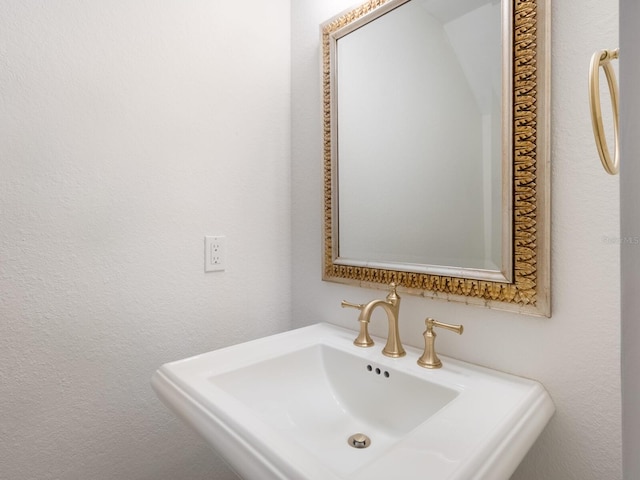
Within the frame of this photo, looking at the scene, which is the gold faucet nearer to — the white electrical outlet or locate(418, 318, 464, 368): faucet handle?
locate(418, 318, 464, 368): faucet handle

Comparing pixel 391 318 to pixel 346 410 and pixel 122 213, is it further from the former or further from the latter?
pixel 122 213

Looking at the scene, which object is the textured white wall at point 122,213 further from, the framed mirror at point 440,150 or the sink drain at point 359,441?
the sink drain at point 359,441

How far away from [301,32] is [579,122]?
1.02 meters

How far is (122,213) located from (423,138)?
2.91ft

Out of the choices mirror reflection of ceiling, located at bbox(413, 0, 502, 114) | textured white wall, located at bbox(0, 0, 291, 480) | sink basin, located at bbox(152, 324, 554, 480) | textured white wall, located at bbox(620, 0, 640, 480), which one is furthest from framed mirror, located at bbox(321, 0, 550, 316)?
textured white wall, located at bbox(620, 0, 640, 480)

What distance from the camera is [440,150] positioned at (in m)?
0.95

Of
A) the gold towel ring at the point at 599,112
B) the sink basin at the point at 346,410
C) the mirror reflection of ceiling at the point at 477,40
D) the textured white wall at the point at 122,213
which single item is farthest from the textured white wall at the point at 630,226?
the textured white wall at the point at 122,213

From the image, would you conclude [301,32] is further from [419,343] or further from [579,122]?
[419,343]

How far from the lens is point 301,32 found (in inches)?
52.6

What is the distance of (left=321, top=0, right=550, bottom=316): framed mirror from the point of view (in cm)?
77

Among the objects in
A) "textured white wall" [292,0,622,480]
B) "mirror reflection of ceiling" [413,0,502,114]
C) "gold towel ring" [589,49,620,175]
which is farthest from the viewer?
"mirror reflection of ceiling" [413,0,502,114]

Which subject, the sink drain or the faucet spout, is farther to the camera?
the faucet spout

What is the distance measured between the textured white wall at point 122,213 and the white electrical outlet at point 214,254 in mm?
25

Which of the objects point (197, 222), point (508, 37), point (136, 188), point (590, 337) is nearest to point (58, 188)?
point (136, 188)
